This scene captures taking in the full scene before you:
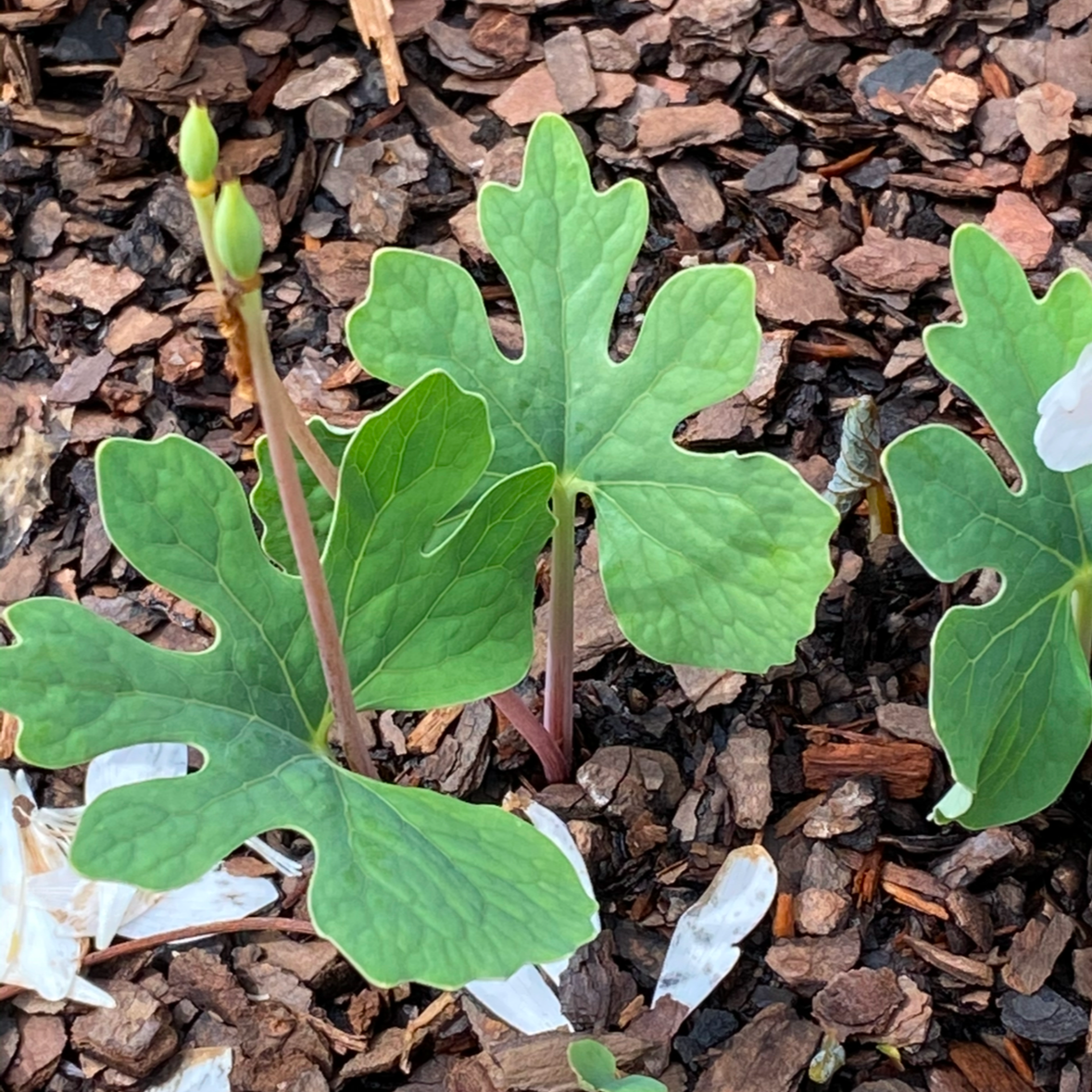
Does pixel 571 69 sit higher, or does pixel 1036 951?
pixel 571 69

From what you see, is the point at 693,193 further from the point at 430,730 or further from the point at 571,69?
the point at 430,730

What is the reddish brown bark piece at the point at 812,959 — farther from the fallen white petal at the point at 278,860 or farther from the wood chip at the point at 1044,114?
the wood chip at the point at 1044,114

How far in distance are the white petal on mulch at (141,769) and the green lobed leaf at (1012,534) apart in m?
0.68

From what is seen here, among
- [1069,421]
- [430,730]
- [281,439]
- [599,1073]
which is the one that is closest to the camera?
[281,439]

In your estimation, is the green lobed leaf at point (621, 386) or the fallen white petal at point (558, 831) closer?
the green lobed leaf at point (621, 386)

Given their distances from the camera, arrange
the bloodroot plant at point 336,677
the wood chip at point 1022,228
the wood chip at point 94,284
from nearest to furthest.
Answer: the bloodroot plant at point 336,677, the wood chip at point 1022,228, the wood chip at point 94,284

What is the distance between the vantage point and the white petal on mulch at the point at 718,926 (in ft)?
4.14

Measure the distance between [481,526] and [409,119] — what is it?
980 millimetres

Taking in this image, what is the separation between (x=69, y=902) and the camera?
1329 mm

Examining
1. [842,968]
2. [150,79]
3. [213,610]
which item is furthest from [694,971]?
[150,79]

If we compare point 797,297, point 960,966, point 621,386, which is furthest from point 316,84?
point 960,966

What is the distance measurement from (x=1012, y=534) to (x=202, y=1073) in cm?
88

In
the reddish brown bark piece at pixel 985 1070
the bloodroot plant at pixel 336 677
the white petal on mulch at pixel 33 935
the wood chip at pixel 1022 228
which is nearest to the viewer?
the bloodroot plant at pixel 336 677

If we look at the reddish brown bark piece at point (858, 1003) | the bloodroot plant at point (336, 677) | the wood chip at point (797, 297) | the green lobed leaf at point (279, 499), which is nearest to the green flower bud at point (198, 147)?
the bloodroot plant at point (336, 677)
